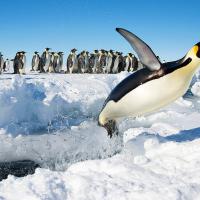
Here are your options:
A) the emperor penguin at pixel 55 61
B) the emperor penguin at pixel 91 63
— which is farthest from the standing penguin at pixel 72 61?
the emperor penguin at pixel 91 63

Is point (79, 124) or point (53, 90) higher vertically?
point (53, 90)

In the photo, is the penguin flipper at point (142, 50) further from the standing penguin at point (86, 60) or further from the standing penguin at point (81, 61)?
the standing penguin at point (86, 60)

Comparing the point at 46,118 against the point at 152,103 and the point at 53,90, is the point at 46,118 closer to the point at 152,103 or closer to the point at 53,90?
the point at 53,90

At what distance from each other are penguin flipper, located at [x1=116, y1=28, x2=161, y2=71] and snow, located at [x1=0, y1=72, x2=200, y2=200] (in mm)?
989

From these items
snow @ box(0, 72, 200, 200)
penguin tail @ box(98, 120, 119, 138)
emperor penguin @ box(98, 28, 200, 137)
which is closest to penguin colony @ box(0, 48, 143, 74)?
snow @ box(0, 72, 200, 200)

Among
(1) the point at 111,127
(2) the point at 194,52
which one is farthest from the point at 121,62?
(2) the point at 194,52

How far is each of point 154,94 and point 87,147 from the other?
343 cm

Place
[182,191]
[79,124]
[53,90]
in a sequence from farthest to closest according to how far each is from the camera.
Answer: [53,90]
[79,124]
[182,191]

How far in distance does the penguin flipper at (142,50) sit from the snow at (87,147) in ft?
3.24

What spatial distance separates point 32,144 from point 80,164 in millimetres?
4929

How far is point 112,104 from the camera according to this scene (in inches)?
229

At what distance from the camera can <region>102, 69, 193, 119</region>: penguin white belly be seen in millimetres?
5242

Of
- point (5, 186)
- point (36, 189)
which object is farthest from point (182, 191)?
point (5, 186)

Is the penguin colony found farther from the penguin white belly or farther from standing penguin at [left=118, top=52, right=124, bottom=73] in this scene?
the penguin white belly
